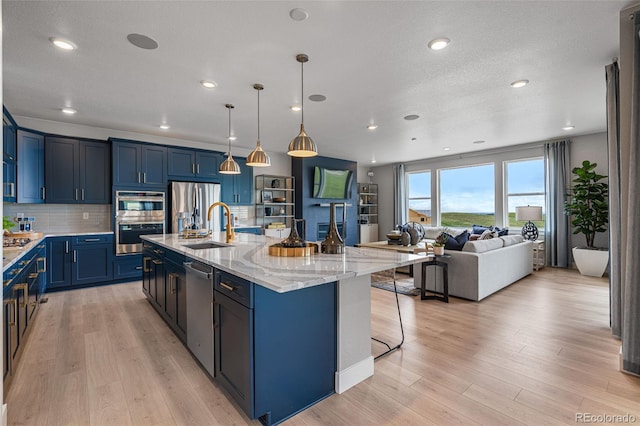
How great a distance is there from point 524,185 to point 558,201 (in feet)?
2.87

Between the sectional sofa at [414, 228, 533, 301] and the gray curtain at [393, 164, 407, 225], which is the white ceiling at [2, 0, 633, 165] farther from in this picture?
the gray curtain at [393, 164, 407, 225]

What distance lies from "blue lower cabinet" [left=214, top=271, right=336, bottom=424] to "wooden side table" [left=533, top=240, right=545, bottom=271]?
5.67 metres

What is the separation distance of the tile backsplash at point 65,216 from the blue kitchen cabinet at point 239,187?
2.02 m

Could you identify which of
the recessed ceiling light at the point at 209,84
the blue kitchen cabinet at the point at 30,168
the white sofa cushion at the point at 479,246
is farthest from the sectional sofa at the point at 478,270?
the blue kitchen cabinet at the point at 30,168

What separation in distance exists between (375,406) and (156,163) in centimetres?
525

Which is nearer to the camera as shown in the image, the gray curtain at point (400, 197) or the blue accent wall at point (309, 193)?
the blue accent wall at point (309, 193)

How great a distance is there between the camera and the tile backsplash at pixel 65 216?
4.78 metres

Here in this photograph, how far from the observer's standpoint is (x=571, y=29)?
2.46m

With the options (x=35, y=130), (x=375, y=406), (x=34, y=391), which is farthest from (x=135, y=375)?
(x=35, y=130)

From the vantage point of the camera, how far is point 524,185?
702 centimetres

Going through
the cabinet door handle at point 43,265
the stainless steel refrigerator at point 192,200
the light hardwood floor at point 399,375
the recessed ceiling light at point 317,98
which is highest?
the recessed ceiling light at point 317,98

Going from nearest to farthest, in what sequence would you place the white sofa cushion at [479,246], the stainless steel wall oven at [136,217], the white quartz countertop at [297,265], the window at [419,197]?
the white quartz countertop at [297,265] → the white sofa cushion at [479,246] → the stainless steel wall oven at [136,217] → the window at [419,197]

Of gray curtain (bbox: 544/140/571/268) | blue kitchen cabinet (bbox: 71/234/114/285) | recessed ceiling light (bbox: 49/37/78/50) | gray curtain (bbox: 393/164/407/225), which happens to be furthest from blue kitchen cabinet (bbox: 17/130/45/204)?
gray curtain (bbox: 544/140/571/268)

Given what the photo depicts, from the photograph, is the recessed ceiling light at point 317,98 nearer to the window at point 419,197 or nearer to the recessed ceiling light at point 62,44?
the recessed ceiling light at point 62,44
